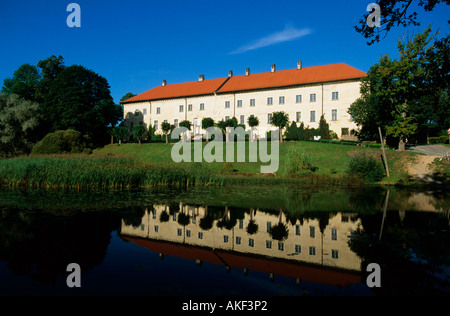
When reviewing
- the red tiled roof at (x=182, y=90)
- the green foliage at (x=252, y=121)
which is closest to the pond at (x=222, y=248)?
the green foliage at (x=252, y=121)

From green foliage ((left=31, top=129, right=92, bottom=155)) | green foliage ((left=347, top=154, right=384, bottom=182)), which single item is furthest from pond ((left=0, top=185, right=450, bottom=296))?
green foliage ((left=31, top=129, right=92, bottom=155))

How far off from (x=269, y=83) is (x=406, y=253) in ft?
135

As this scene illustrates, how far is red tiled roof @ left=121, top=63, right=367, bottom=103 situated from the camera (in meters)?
40.8

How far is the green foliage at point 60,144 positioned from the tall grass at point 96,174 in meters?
15.0

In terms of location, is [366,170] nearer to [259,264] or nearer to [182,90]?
[259,264]

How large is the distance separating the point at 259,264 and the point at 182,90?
49341 mm

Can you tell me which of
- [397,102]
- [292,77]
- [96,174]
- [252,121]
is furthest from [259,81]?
[96,174]

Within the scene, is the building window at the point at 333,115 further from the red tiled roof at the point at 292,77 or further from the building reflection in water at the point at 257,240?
the building reflection in water at the point at 257,240

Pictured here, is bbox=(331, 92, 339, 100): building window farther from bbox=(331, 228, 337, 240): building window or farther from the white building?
bbox=(331, 228, 337, 240): building window

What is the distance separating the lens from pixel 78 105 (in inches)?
1725

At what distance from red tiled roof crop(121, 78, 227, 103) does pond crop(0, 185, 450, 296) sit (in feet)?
130

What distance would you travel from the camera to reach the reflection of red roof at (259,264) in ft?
16.0
